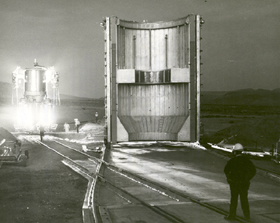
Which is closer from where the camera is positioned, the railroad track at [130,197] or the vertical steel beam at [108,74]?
the railroad track at [130,197]

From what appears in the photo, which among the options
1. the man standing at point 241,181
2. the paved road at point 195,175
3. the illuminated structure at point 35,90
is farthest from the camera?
the illuminated structure at point 35,90

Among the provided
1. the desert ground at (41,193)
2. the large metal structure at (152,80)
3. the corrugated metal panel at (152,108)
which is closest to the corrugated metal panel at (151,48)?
the large metal structure at (152,80)

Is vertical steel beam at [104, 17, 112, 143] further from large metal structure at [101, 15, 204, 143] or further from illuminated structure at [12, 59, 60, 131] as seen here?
illuminated structure at [12, 59, 60, 131]

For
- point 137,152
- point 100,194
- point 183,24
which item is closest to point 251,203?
point 100,194

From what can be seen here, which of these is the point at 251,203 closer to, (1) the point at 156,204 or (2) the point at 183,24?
(1) the point at 156,204

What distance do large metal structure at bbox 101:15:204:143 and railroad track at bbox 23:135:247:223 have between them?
806 centimetres

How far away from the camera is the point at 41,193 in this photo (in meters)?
10.6

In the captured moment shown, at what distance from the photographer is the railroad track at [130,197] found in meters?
7.85

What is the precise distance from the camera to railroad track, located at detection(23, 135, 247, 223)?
785cm

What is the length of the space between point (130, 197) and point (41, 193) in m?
2.73

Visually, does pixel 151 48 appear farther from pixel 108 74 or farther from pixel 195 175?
pixel 195 175

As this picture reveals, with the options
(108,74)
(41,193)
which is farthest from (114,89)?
(41,193)

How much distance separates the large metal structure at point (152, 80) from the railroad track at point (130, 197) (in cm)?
806

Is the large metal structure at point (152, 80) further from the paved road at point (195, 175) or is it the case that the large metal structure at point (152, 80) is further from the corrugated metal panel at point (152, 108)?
the paved road at point (195, 175)
